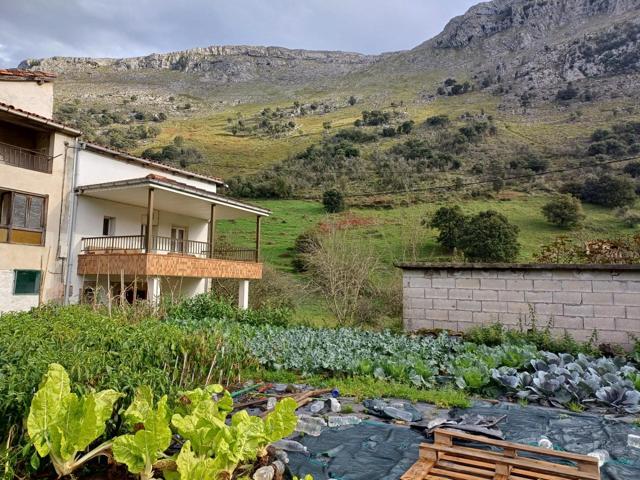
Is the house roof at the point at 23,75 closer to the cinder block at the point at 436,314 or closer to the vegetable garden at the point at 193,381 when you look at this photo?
the vegetable garden at the point at 193,381

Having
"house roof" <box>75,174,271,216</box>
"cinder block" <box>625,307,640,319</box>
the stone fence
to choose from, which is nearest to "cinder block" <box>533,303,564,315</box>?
the stone fence

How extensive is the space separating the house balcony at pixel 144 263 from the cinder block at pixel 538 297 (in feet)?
33.9

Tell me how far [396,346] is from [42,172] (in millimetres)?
13481

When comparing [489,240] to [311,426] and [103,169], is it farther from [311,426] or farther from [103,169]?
[311,426]

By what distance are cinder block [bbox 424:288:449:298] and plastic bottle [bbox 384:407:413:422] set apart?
5.83m

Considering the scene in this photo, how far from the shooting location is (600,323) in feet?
29.4

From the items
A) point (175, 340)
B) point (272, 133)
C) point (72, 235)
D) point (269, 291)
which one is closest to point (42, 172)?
point (72, 235)

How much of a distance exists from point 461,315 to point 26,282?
44.0ft

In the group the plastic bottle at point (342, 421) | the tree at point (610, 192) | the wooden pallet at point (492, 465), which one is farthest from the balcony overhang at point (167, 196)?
the tree at point (610, 192)

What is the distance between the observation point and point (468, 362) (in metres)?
6.89

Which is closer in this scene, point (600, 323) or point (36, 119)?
point (600, 323)

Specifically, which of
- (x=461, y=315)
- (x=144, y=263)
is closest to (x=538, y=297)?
(x=461, y=315)

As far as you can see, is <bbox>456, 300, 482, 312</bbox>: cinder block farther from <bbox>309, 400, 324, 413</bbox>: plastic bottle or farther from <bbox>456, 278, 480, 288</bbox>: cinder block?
<bbox>309, 400, 324, 413</bbox>: plastic bottle

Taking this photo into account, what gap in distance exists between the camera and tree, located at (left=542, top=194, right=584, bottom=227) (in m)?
25.5
